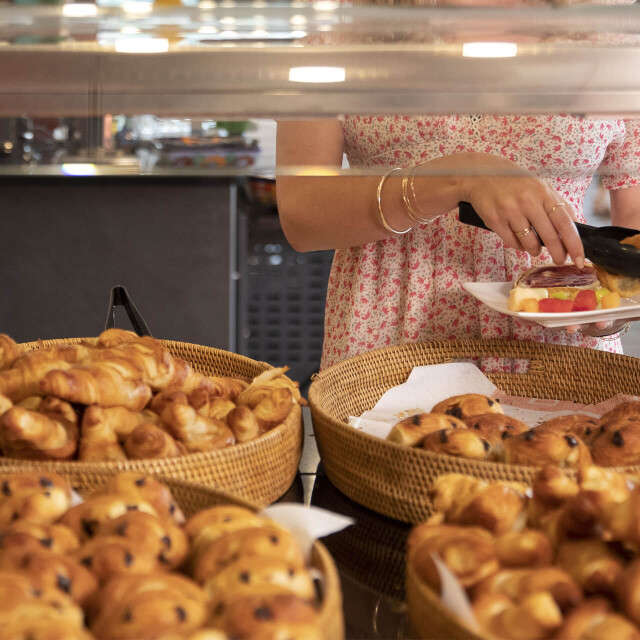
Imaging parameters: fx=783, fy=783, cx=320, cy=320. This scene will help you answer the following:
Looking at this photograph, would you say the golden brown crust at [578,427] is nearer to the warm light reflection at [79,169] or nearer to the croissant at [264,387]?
the croissant at [264,387]

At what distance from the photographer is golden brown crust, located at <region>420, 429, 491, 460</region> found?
749 mm

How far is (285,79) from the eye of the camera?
0.60 metres

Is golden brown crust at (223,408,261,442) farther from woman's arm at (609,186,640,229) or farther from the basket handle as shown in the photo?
woman's arm at (609,186,640,229)

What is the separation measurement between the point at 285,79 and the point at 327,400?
503 mm

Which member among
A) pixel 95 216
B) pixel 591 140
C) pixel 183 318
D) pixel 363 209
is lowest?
pixel 183 318

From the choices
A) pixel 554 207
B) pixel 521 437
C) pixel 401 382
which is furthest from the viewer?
pixel 401 382

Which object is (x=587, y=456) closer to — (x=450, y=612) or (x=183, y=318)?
(x=450, y=612)

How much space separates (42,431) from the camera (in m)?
0.69

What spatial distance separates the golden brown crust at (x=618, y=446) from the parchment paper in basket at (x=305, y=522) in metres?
0.33

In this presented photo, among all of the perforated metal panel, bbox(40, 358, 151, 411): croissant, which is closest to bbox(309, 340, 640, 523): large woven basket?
bbox(40, 358, 151, 411): croissant

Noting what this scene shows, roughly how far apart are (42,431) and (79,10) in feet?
1.15

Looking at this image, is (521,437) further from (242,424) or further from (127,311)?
(127,311)

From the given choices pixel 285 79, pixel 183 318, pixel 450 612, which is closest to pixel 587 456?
pixel 450 612

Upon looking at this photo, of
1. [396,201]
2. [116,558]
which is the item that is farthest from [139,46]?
[396,201]
